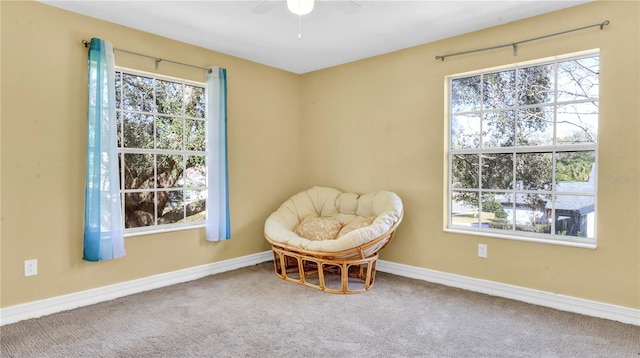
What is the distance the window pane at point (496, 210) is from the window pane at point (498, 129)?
A: 1.51 ft

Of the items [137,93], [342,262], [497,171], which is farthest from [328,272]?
[137,93]

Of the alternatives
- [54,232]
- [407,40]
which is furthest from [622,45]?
[54,232]

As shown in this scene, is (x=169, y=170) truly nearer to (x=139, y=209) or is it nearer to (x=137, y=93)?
(x=139, y=209)

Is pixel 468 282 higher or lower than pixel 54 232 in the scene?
lower

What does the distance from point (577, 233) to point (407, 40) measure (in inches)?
88.2

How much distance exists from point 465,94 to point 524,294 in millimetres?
1850

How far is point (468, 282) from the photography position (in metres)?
3.39

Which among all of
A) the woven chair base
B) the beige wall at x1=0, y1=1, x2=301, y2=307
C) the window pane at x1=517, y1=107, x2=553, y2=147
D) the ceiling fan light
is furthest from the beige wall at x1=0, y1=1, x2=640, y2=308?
the ceiling fan light

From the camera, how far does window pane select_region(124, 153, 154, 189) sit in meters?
3.33

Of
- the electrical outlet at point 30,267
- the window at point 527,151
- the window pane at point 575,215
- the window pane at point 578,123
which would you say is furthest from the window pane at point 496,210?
the electrical outlet at point 30,267

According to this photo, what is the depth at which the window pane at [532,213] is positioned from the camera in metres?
3.09

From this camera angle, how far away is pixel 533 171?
3.14 m

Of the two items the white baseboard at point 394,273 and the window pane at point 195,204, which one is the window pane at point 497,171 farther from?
the window pane at point 195,204

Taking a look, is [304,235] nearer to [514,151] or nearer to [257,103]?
[257,103]
